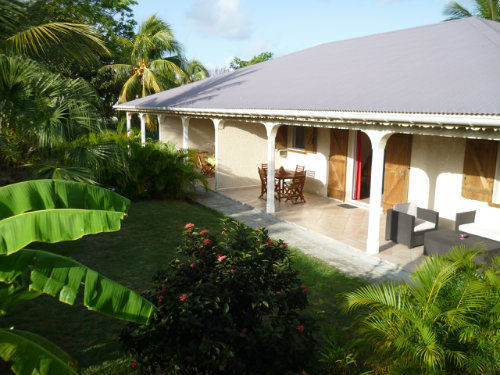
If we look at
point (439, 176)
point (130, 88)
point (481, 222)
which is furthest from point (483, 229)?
point (130, 88)

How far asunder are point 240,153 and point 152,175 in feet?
10.6

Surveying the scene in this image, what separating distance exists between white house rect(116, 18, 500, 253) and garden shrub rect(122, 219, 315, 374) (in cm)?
389

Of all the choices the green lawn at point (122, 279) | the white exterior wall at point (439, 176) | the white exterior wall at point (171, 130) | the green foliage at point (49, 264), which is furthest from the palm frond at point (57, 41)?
the white exterior wall at point (171, 130)

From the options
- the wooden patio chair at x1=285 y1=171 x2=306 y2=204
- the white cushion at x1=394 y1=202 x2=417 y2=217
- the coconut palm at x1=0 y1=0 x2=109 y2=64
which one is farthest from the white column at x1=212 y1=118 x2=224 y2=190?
the white cushion at x1=394 y1=202 x2=417 y2=217

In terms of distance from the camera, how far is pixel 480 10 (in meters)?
24.6

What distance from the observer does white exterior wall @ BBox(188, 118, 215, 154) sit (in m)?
17.2

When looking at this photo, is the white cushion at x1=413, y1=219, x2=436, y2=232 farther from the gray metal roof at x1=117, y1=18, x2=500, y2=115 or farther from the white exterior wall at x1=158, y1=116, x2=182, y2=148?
the white exterior wall at x1=158, y1=116, x2=182, y2=148

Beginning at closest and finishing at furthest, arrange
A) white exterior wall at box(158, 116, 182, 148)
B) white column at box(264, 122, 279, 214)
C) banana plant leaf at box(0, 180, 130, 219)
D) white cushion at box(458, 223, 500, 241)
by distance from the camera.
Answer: banana plant leaf at box(0, 180, 130, 219) < white cushion at box(458, 223, 500, 241) < white column at box(264, 122, 279, 214) < white exterior wall at box(158, 116, 182, 148)

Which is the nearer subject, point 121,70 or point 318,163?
point 318,163

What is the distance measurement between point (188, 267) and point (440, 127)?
4.65 m

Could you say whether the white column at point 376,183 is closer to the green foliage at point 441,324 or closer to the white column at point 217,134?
the green foliage at point 441,324

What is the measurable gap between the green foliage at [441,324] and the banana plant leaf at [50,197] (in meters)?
2.69

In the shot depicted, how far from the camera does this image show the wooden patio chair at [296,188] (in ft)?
40.0

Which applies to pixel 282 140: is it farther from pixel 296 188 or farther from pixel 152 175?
pixel 152 175
